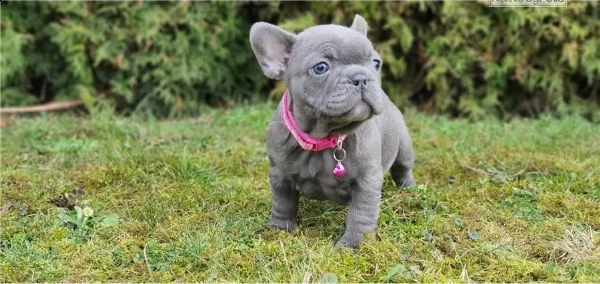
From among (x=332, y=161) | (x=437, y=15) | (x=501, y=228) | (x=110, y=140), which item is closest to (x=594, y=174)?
(x=501, y=228)

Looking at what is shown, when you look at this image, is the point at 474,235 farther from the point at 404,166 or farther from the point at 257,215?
the point at 257,215

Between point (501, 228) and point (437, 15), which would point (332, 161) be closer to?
point (501, 228)

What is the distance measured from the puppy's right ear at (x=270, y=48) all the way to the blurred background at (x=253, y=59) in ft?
13.0

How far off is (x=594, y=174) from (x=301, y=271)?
107 inches

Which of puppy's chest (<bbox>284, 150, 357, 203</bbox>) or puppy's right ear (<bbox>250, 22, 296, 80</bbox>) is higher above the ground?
puppy's right ear (<bbox>250, 22, 296, 80</bbox>)

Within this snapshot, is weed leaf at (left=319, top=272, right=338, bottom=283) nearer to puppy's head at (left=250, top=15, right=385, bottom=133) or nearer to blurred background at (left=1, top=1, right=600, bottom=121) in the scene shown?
puppy's head at (left=250, top=15, right=385, bottom=133)

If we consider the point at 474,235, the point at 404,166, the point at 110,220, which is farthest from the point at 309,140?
the point at 110,220

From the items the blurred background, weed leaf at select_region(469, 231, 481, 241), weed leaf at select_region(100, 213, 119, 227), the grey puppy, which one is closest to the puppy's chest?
the grey puppy

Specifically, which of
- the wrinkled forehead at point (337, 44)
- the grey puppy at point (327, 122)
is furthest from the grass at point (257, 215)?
the wrinkled forehead at point (337, 44)

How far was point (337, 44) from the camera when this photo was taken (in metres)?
3.61

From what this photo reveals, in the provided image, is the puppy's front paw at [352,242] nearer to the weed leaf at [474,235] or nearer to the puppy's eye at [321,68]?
the weed leaf at [474,235]

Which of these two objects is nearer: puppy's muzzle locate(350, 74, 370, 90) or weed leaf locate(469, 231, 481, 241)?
puppy's muzzle locate(350, 74, 370, 90)

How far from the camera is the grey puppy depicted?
3582 mm

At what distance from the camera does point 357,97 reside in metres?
3.52
